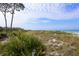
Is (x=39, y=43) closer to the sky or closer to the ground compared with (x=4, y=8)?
closer to the ground

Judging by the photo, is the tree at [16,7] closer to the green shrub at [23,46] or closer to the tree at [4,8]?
the tree at [4,8]

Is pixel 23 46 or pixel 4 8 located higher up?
pixel 4 8

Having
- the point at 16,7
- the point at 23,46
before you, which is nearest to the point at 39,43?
the point at 23,46

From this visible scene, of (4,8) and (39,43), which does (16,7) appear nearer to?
(4,8)

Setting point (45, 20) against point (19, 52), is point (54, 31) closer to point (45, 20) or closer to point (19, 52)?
point (45, 20)

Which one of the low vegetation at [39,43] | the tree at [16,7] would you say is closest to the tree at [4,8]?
the tree at [16,7]

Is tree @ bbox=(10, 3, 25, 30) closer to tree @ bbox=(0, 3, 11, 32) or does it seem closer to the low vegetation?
tree @ bbox=(0, 3, 11, 32)

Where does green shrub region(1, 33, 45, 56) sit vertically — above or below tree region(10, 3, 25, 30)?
below

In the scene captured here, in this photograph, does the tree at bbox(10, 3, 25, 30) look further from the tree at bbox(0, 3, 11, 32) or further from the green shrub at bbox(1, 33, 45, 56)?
the green shrub at bbox(1, 33, 45, 56)

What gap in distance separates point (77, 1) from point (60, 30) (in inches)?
16.0

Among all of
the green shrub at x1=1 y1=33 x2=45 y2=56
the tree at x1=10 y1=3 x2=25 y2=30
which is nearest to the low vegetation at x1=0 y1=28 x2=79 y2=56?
the green shrub at x1=1 y1=33 x2=45 y2=56

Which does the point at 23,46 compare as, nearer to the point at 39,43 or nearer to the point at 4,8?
the point at 39,43

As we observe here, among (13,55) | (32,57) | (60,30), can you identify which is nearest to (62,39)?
(60,30)

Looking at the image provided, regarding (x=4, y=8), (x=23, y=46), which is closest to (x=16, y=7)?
(x=4, y=8)
